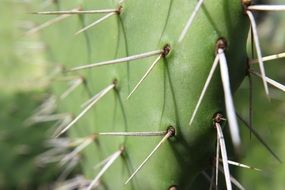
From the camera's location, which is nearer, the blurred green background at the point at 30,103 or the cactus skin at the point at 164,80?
the cactus skin at the point at 164,80

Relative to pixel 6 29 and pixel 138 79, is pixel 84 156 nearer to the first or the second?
pixel 138 79

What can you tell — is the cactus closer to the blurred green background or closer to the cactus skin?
the cactus skin

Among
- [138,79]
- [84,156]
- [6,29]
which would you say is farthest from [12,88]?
[138,79]

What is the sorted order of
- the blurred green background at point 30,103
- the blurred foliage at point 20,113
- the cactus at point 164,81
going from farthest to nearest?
1. the blurred foliage at point 20,113
2. the blurred green background at point 30,103
3. the cactus at point 164,81

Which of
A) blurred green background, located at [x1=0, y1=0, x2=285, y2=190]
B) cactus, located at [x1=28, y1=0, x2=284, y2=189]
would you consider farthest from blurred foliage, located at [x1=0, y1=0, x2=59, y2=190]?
cactus, located at [x1=28, y1=0, x2=284, y2=189]

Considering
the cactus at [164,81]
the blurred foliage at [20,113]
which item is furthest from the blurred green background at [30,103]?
the cactus at [164,81]

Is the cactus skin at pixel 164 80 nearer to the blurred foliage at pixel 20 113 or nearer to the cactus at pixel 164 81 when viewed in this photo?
the cactus at pixel 164 81

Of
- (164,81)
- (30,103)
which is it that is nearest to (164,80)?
(164,81)
